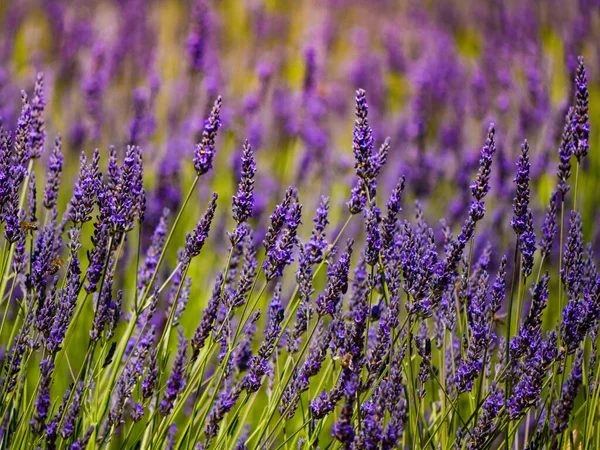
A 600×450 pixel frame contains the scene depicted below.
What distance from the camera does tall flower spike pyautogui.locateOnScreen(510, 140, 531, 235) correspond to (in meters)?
1.65

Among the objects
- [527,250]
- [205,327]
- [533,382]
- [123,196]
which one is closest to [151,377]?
[205,327]

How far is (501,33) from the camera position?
6.29m

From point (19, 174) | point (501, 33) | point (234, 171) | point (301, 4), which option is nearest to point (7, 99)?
point (234, 171)

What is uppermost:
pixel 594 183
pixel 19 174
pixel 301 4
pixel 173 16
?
pixel 301 4

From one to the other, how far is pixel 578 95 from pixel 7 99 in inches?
143

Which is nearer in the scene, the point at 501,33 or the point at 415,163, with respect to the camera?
the point at 415,163

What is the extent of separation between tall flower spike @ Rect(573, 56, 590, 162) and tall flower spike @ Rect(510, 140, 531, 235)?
Result: 24 centimetres

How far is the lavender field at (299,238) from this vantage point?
1.64 meters

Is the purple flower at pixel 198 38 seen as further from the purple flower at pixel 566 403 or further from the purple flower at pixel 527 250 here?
the purple flower at pixel 566 403

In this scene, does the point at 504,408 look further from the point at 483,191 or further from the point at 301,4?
the point at 301,4

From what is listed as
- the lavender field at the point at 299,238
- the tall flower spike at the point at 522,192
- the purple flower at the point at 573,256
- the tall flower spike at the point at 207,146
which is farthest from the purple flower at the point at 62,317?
the purple flower at the point at 573,256

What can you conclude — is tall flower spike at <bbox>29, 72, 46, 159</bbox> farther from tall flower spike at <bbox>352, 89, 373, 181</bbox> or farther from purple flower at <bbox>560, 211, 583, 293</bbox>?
purple flower at <bbox>560, 211, 583, 293</bbox>

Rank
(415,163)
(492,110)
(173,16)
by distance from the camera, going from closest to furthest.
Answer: (415,163)
(492,110)
(173,16)

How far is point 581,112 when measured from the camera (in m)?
1.84
